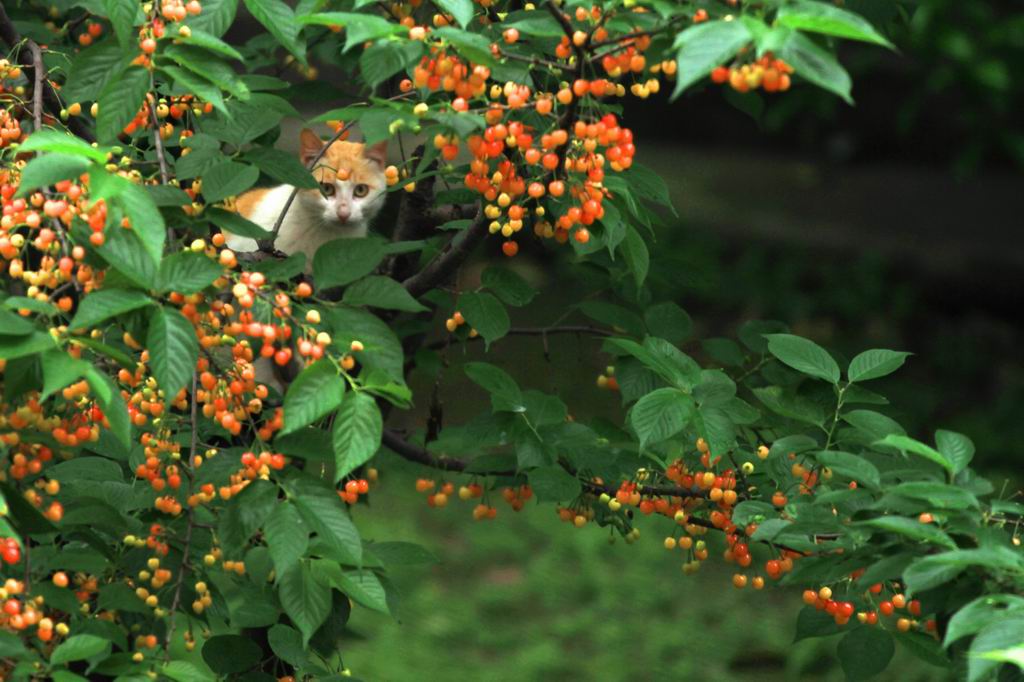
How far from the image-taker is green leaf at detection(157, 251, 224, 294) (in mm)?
1639

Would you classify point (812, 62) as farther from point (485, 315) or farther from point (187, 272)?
point (485, 315)

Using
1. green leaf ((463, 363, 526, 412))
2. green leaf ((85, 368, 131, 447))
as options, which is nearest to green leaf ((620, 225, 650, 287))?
green leaf ((463, 363, 526, 412))

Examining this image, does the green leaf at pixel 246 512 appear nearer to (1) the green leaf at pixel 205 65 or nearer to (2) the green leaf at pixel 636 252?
(1) the green leaf at pixel 205 65

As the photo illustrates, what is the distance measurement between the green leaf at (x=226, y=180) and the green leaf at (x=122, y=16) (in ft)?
0.74

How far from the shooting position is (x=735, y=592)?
525cm

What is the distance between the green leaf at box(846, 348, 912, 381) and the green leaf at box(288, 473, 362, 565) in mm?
865

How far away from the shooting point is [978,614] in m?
1.59

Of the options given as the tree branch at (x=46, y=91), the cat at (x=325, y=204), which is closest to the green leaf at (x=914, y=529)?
the tree branch at (x=46, y=91)

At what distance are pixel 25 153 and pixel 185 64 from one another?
37cm

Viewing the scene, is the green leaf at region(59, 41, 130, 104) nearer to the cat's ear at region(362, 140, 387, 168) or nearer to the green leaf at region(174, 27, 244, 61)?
the green leaf at region(174, 27, 244, 61)

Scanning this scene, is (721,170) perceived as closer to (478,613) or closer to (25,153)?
(478,613)

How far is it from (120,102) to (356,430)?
512 millimetres

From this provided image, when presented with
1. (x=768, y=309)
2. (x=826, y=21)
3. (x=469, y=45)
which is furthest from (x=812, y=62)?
(x=768, y=309)

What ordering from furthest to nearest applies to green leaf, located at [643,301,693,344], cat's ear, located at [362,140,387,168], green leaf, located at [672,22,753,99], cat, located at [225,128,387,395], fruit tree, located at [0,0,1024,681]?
cat's ear, located at [362,140,387,168]
cat, located at [225,128,387,395]
green leaf, located at [643,301,693,344]
fruit tree, located at [0,0,1024,681]
green leaf, located at [672,22,753,99]
